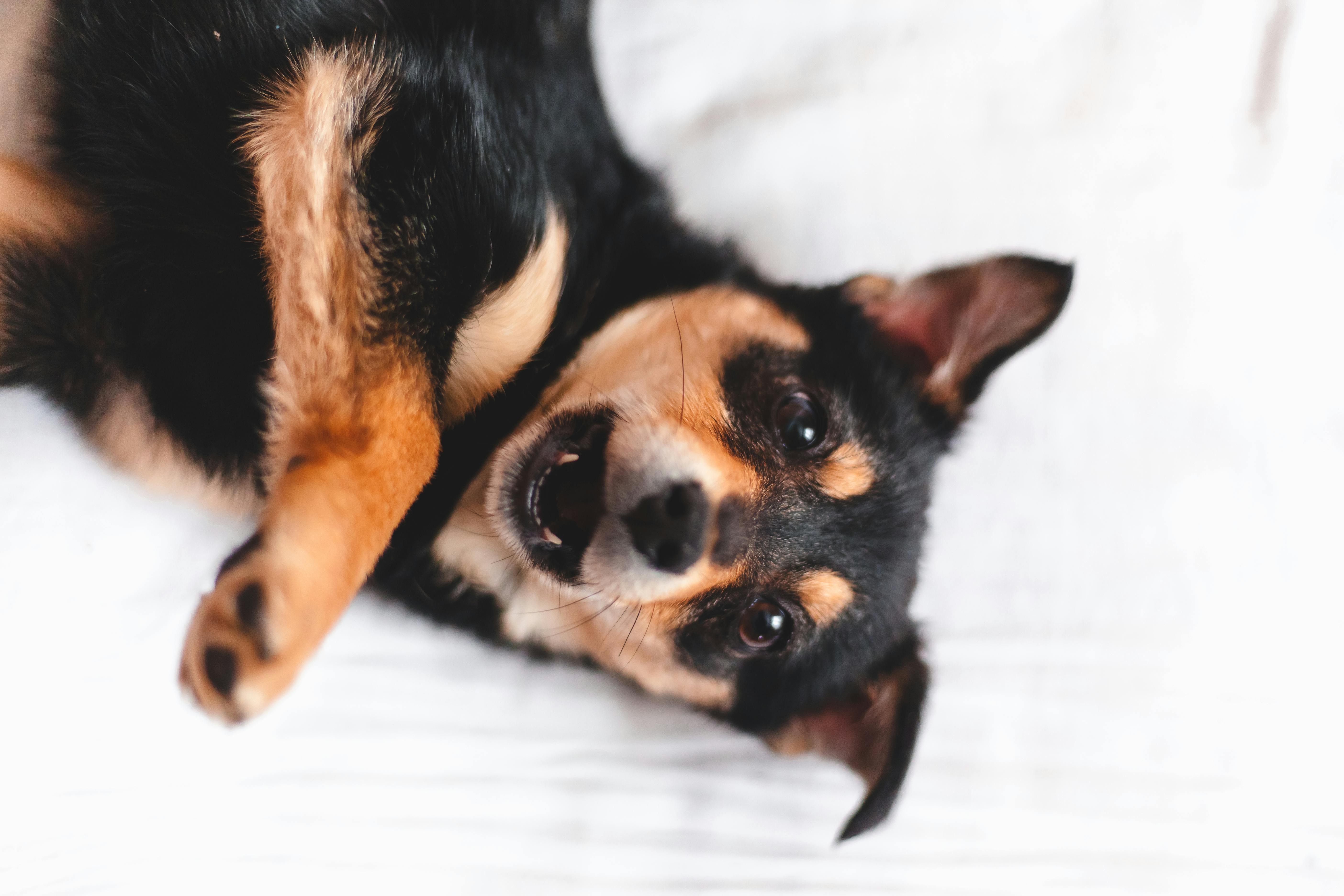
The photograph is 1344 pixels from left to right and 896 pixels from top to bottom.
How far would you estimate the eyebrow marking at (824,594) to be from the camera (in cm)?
152

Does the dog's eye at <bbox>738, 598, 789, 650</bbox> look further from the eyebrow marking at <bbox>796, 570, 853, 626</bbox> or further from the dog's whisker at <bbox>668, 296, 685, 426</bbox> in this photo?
the dog's whisker at <bbox>668, 296, 685, 426</bbox>

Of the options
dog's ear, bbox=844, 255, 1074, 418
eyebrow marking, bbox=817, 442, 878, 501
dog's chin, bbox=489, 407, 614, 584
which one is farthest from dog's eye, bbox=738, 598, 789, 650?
dog's ear, bbox=844, 255, 1074, 418

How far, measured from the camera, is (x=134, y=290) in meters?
1.38

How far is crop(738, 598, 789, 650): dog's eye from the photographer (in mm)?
1567

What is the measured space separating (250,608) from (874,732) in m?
1.22

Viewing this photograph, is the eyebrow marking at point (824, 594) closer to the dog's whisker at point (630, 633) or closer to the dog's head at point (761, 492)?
the dog's head at point (761, 492)

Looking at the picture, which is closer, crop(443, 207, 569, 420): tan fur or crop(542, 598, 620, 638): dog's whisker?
crop(443, 207, 569, 420): tan fur

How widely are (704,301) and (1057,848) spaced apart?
1610 millimetres

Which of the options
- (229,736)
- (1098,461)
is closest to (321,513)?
(229,736)

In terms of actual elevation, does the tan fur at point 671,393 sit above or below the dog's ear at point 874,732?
above

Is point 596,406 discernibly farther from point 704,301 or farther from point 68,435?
point 68,435

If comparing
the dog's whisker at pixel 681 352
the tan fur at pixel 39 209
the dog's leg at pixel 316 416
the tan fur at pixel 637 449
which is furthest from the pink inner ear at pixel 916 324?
the tan fur at pixel 39 209

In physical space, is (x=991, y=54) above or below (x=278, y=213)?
below

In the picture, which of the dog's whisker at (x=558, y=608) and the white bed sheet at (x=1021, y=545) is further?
the white bed sheet at (x=1021, y=545)
